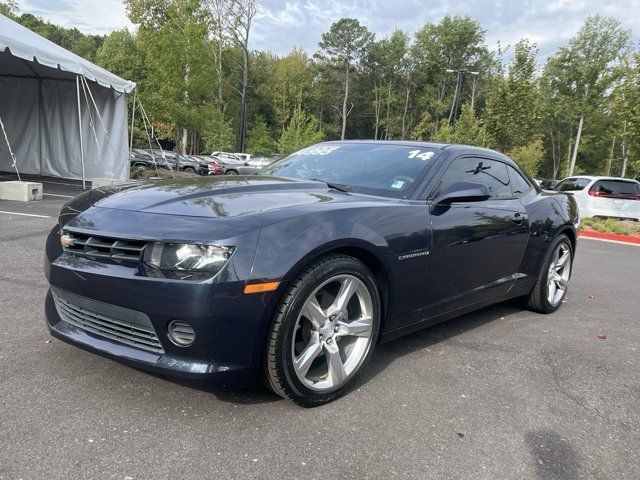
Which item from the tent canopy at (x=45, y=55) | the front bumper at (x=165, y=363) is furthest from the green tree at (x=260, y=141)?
the front bumper at (x=165, y=363)

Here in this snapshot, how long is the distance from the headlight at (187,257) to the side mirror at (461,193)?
152 centimetres

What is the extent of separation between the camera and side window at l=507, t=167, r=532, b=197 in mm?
4074

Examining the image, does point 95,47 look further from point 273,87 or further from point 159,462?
point 159,462

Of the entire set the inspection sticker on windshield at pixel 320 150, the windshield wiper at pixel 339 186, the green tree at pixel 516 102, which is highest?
the green tree at pixel 516 102

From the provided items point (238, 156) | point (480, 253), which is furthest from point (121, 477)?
point (238, 156)

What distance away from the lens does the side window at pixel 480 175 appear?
3.34 m

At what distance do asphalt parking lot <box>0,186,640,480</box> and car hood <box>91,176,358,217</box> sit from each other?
3.06ft

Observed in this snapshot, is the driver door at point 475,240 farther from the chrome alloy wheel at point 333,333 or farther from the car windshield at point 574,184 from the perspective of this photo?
the car windshield at point 574,184

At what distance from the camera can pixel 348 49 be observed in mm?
57281

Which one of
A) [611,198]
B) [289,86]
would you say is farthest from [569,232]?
[289,86]

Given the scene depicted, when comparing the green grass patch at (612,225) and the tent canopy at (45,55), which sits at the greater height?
the tent canopy at (45,55)

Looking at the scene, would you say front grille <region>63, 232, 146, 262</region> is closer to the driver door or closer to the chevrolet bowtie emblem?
the chevrolet bowtie emblem

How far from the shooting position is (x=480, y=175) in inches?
147

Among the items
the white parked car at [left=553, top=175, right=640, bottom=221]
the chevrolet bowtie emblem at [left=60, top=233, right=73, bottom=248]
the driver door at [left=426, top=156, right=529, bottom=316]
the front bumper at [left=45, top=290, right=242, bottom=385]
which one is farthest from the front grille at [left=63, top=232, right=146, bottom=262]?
the white parked car at [left=553, top=175, right=640, bottom=221]
